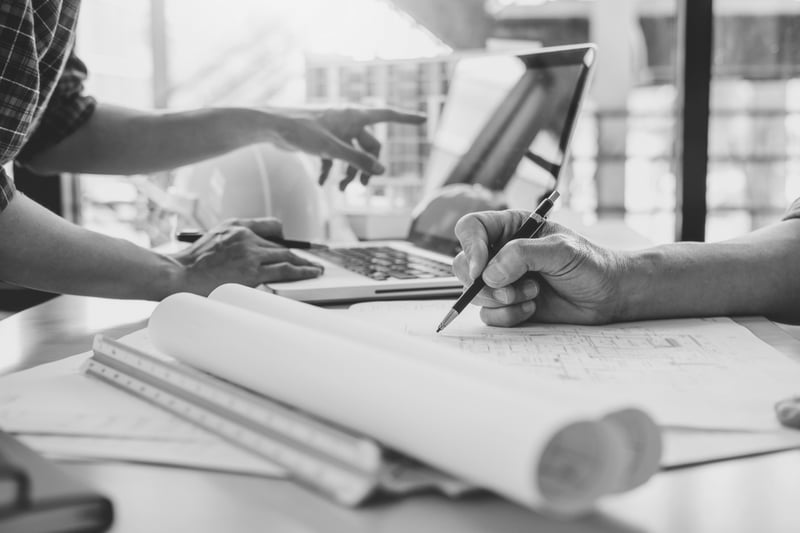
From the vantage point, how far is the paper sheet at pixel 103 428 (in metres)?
0.39

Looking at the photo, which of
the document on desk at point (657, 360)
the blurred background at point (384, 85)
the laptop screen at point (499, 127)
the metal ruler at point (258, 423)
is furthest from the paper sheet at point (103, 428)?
the blurred background at point (384, 85)

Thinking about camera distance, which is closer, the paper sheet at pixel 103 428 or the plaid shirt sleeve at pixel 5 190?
the paper sheet at pixel 103 428

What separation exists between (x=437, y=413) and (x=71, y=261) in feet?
2.20

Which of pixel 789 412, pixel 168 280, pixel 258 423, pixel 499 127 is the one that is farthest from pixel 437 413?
pixel 499 127

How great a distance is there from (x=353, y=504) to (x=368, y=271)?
2.10 ft

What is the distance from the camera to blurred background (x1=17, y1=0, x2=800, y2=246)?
150cm

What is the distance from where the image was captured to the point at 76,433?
0.43m

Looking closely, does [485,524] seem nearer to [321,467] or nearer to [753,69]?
[321,467]

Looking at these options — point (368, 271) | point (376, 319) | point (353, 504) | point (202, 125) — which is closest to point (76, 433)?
point (353, 504)

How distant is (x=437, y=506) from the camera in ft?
1.12

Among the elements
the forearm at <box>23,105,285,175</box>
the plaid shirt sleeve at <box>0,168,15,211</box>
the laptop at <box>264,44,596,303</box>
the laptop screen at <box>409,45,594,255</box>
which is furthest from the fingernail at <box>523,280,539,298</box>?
the forearm at <box>23,105,285,175</box>

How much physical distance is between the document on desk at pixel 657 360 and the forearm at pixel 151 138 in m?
0.57

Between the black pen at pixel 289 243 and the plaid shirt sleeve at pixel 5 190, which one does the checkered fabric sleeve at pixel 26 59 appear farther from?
the black pen at pixel 289 243

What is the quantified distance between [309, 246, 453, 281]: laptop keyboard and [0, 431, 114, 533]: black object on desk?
0.60 metres
